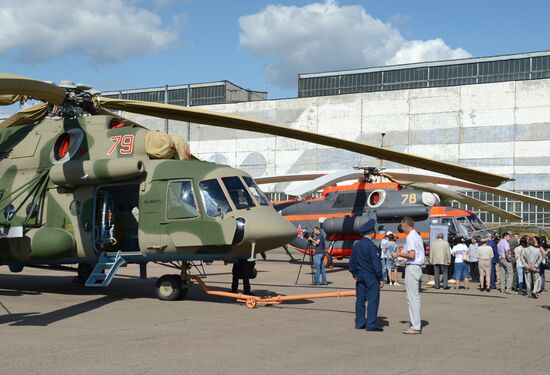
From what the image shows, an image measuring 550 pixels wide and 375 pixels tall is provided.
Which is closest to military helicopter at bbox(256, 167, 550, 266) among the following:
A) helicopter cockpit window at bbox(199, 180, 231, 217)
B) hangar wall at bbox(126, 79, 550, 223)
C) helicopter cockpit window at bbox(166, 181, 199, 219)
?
helicopter cockpit window at bbox(199, 180, 231, 217)

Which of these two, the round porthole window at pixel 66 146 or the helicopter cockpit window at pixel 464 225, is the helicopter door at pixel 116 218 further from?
the helicopter cockpit window at pixel 464 225

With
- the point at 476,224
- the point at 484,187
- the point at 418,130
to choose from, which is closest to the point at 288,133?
the point at 484,187

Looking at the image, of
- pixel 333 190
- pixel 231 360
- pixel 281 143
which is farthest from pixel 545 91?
pixel 231 360

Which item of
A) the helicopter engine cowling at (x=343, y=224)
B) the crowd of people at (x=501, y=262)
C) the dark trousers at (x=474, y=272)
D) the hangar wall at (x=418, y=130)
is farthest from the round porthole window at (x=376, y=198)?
the hangar wall at (x=418, y=130)

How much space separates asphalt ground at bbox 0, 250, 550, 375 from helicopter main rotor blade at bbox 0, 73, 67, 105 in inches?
133

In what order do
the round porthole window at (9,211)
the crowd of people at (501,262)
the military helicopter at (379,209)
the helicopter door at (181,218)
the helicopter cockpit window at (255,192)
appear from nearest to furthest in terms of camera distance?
the helicopter door at (181,218) < the helicopter cockpit window at (255,192) < the round porthole window at (9,211) < the crowd of people at (501,262) < the military helicopter at (379,209)

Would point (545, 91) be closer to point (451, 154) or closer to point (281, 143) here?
point (451, 154)

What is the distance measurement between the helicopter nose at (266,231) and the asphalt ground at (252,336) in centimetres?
121

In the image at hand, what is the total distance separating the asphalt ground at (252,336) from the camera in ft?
22.9

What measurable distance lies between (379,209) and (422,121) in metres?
21.8

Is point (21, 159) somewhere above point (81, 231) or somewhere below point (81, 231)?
above

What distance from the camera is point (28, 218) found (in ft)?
43.3

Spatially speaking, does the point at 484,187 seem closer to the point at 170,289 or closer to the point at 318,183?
the point at 318,183

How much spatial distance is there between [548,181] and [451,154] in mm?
6095
